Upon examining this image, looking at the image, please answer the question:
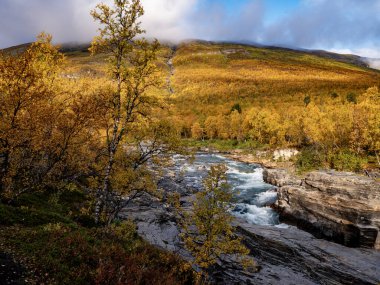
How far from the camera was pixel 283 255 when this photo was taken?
21.7m

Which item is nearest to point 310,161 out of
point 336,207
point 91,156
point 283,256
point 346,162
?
point 346,162

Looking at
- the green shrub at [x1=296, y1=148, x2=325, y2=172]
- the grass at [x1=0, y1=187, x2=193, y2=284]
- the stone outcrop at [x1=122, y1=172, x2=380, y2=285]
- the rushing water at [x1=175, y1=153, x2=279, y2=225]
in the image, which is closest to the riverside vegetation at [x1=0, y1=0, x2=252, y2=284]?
the grass at [x1=0, y1=187, x2=193, y2=284]

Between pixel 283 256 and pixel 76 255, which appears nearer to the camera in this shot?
pixel 76 255

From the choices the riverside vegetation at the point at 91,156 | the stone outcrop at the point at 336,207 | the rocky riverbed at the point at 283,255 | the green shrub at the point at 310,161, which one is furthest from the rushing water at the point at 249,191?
the green shrub at the point at 310,161

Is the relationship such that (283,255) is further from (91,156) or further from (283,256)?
(91,156)

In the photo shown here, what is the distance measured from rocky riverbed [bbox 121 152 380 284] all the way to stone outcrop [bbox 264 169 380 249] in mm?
1359

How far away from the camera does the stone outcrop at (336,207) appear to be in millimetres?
25219

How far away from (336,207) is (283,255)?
9700 millimetres

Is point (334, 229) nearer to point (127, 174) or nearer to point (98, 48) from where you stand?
point (127, 174)

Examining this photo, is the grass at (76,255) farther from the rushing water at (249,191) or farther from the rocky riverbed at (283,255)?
the rushing water at (249,191)

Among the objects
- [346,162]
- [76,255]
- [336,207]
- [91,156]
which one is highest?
[91,156]

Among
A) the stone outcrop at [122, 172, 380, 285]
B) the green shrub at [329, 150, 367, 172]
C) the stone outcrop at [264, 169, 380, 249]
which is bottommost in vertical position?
the stone outcrop at [122, 172, 380, 285]

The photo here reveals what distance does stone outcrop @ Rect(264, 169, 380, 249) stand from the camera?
25219mm

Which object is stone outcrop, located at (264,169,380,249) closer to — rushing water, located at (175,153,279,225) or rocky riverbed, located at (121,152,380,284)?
rocky riverbed, located at (121,152,380,284)
